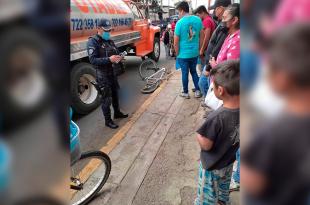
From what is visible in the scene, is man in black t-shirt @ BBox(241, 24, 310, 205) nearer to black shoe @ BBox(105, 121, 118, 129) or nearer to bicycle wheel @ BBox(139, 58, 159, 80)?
black shoe @ BBox(105, 121, 118, 129)

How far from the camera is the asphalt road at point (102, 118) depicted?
14.2 feet

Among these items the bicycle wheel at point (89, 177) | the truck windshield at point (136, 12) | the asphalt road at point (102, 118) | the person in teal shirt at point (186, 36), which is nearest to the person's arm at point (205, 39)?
the person in teal shirt at point (186, 36)

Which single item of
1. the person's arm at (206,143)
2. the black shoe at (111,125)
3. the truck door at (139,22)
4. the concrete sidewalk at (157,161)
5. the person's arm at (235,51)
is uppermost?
the truck door at (139,22)

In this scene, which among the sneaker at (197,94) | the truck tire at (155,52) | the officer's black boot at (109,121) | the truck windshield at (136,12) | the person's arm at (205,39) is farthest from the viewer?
the truck tire at (155,52)

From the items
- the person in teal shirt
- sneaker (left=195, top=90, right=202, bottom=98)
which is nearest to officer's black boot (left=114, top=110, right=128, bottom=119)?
the person in teal shirt

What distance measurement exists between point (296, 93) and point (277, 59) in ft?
0.20

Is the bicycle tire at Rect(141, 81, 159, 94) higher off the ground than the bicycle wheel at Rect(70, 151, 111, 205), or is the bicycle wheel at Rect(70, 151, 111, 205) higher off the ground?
the bicycle tire at Rect(141, 81, 159, 94)

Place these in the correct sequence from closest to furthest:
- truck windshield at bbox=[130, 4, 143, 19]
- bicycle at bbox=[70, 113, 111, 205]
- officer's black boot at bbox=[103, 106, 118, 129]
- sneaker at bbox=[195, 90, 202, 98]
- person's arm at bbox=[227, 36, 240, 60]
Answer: person's arm at bbox=[227, 36, 240, 60] < bicycle at bbox=[70, 113, 111, 205] < officer's black boot at bbox=[103, 106, 118, 129] < sneaker at bbox=[195, 90, 202, 98] < truck windshield at bbox=[130, 4, 143, 19]

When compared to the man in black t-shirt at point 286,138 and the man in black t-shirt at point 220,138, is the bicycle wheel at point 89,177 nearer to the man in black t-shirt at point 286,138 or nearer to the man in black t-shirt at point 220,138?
the man in black t-shirt at point 220,138

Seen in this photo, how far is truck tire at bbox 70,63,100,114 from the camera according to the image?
505 centimetres

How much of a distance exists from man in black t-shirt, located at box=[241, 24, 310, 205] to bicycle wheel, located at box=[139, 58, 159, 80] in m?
7.05

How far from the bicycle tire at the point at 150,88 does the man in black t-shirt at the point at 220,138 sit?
179 inches

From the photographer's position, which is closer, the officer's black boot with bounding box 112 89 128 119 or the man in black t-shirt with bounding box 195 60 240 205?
the man in black t-shirt with bounding box 195 60 240 205

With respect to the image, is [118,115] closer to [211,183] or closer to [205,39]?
[205,39]
